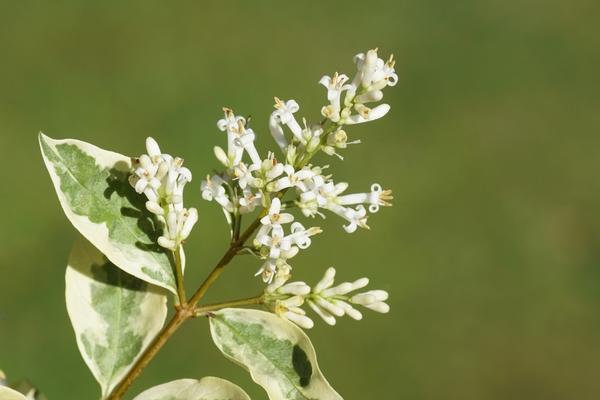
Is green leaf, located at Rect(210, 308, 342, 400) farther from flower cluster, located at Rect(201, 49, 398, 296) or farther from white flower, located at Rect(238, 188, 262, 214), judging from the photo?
white flower, located at Rect(238, 188, 262, 214)

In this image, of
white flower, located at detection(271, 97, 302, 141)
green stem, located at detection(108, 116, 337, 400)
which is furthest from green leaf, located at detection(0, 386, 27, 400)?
white flower, located at detection(271, 97, 302, 141)

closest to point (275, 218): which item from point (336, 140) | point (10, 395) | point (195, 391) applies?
point (336, 140)

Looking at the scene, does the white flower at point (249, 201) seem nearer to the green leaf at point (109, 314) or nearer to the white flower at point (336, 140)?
the white flower at point (336, 140)

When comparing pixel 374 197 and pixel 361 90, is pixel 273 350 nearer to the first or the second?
pixel 374 197

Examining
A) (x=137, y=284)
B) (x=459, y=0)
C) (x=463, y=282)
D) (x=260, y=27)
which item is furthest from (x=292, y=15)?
(x=137, y=284)

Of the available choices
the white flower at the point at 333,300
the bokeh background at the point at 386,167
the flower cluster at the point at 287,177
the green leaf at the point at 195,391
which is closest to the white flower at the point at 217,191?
the flower cluster at the point at 287,177
